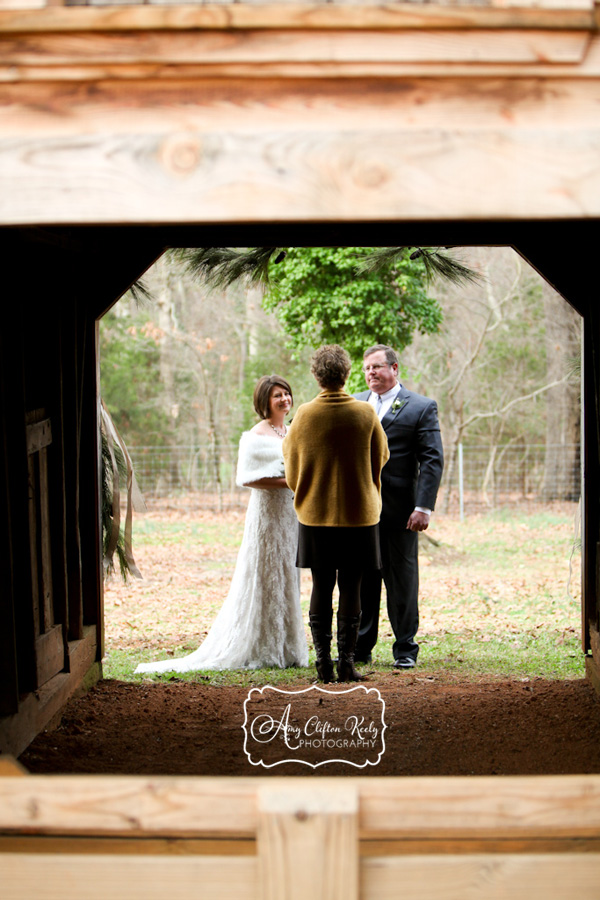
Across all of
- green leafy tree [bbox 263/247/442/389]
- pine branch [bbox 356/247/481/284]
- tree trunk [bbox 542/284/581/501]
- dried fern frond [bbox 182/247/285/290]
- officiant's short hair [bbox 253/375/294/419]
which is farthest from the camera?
tree trunk [bbox 542/284/581/501]

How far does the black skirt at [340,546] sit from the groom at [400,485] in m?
0.75

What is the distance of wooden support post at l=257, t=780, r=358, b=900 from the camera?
199 cm

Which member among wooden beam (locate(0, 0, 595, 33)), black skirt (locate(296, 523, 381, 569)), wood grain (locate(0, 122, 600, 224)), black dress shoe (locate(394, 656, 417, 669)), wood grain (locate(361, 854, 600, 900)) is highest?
wooden beam (locate(0, 0, 595, 33))

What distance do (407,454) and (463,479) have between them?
930cm

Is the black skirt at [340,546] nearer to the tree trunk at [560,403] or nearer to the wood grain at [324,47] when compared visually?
the wood grain at [324,47]

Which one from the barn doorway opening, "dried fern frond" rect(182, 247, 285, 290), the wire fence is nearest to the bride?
"dried fern frond" rect(182, 247, 285, 290)

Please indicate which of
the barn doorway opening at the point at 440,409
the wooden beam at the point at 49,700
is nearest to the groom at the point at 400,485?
the wooden beam at the point at 49,700

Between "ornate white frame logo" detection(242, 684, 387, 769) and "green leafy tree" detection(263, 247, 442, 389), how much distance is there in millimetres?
5212

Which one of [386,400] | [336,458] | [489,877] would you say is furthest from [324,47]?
[386,400]

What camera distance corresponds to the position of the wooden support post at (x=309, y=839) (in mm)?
1992

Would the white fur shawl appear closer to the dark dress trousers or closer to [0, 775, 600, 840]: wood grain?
the dark dress trousers

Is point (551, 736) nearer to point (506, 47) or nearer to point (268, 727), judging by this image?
point (268, 727)

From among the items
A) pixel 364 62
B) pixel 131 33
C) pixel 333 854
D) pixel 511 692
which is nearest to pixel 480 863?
pixel 333 854

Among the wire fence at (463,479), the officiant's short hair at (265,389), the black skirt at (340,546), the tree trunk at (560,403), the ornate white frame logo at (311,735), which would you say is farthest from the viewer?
the tree trunk at (560,403)
